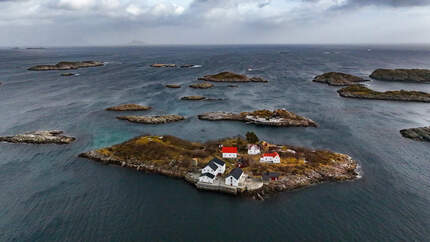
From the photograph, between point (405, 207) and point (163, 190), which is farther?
point (163, 190)

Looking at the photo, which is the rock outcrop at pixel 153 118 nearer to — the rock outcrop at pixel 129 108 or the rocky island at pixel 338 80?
the rock outcrop at pixel 129 108

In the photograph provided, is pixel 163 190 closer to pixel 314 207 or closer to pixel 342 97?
pixel 314 207

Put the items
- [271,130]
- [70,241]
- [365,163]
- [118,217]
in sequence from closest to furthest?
[70,241] < [118,217] < [365,163] < [271,130]

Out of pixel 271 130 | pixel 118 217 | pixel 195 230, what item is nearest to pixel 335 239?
pixel 195 230

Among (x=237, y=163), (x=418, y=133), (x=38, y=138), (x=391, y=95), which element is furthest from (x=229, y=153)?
(x=391, y=95)

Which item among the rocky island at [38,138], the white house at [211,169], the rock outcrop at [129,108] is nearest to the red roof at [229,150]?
the white house at [211,169]

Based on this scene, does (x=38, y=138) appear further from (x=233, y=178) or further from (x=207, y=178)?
(x=233, y=178)

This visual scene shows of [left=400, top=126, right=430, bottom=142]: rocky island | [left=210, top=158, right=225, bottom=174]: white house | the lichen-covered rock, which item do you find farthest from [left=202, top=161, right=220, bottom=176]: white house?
the lichen-covered rock
